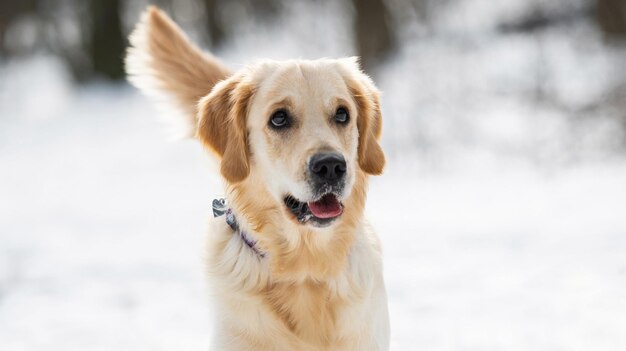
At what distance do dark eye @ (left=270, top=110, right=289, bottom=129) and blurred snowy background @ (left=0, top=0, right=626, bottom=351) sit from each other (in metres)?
0.53

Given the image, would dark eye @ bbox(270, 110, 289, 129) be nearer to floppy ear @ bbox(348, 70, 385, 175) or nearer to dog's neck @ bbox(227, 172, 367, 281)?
dog's neck @ bbox(227, 172, 367, 281)

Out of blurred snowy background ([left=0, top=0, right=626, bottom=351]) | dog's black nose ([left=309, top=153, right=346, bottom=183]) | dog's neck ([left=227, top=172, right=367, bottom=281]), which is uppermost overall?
dog's black nose ([left=309, top=153, right=346, bottom=183])

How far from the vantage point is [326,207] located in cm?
300

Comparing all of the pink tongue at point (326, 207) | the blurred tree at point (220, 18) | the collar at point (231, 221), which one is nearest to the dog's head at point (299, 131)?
the pink tongue at point (326, 207)

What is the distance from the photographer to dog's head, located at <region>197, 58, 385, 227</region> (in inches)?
115

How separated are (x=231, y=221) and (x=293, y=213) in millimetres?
354

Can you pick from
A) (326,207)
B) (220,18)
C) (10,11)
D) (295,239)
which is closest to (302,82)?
(326,207)

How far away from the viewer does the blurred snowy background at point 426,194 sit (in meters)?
4.46

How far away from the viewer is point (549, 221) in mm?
6043

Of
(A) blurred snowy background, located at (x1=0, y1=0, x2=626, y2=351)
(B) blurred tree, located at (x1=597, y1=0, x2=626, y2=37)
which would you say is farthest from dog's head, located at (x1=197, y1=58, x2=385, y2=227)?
(B) blurred tree, located at (x1=597, y1=0, x2=626, y2=37)

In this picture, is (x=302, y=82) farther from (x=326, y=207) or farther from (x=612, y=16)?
(x=612, y=16)

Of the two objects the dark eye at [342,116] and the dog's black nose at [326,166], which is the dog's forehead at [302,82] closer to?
the dark eye at [342,116]

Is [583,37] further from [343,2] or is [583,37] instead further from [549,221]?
[549,221]

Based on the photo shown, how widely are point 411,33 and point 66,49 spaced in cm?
1034
